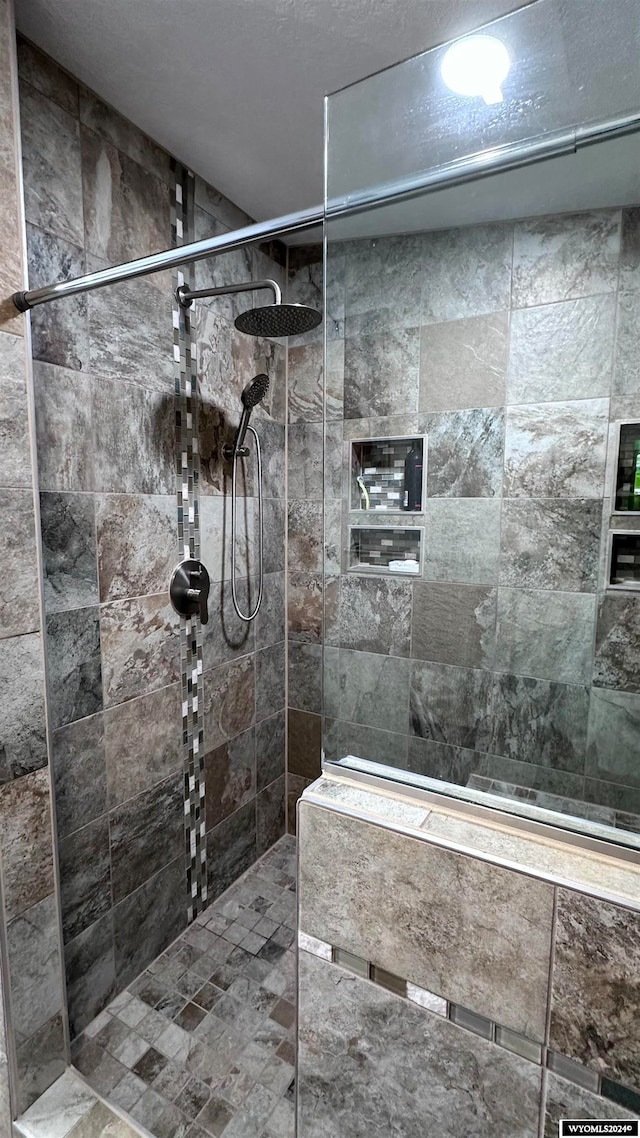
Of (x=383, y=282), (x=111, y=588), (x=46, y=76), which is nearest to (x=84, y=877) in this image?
(x=111, y=588)

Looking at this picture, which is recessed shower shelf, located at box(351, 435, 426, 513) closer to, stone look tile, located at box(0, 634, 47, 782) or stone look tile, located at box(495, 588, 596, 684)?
stone look tile, located at box(495, 588, 596, 684)

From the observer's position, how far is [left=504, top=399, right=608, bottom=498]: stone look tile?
109 cm

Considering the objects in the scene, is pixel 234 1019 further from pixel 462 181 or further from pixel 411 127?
pixel 411 127

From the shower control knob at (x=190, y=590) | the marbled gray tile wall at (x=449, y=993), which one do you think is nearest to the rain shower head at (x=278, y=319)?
the shower control knob at (x=190, y=590)

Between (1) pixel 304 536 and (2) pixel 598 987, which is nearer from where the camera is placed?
(2) pixel 598 987

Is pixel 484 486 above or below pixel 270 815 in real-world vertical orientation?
above

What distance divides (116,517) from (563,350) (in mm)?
1212

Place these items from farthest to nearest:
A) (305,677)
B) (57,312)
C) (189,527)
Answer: (305,677) → (189,527) → (57,312)

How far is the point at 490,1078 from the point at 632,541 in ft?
3.20

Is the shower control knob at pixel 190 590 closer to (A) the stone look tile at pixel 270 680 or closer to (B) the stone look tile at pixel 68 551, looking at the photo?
(B) the stone look tile at pixel 68 551

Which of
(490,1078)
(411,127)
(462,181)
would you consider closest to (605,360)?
(462,181)

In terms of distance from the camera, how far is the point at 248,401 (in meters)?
1.81

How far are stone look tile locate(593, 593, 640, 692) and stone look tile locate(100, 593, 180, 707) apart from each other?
1237mm

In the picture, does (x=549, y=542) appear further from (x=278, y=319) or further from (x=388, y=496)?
(x=278, y=319)
